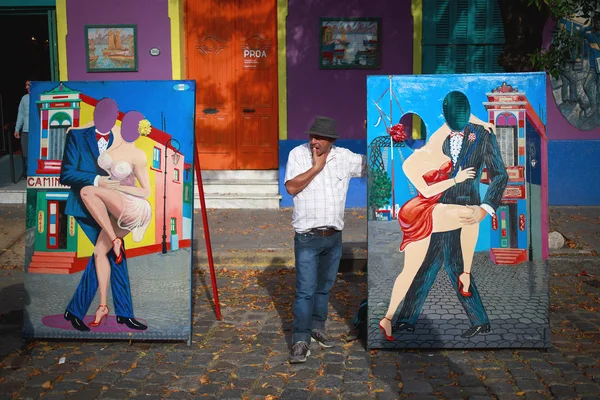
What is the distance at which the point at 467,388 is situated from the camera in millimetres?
5031

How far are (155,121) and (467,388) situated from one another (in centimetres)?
311

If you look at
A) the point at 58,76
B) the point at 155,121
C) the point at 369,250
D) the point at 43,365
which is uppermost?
the point at 58,76

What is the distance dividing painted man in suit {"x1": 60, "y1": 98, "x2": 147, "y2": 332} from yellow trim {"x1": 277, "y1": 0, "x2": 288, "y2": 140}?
6418 mm

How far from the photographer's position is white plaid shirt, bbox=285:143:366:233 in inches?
220

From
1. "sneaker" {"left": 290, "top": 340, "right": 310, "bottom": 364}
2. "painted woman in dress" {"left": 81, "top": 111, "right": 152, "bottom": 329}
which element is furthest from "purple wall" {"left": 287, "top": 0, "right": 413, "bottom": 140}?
"sneaker" {"left": 290, "top": 340, "right": 310, "bottom": 364}

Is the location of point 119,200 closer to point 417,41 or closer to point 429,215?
point 429,215

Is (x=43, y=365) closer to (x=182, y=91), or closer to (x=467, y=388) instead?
(x=182, y=91)

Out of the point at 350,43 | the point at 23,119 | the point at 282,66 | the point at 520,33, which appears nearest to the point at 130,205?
the point at 520,33

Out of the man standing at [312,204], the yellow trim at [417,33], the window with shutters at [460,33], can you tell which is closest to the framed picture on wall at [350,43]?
the yellow trim at [417,33]

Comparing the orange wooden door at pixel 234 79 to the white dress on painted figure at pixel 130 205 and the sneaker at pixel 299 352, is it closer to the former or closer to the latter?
the white dress on painted figure at pixel 130 205

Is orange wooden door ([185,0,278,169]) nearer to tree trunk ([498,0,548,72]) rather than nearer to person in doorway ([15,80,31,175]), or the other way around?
person in doorway ([15,80,31,175])

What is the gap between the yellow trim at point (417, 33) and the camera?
11.9m

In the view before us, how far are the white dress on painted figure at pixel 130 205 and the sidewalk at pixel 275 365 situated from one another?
38.7 inches

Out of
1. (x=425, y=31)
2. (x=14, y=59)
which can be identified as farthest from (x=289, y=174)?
(x=14, y=59)
